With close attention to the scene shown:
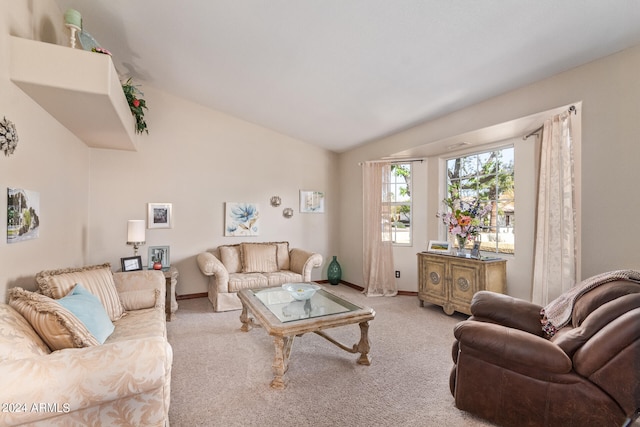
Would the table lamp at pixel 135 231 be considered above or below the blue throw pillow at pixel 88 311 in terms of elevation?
above

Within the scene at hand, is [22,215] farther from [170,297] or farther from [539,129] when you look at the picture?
[539,129]

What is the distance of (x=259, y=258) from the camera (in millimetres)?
4562

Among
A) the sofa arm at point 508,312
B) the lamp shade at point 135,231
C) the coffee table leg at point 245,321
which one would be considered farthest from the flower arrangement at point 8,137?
the sofa arm at point 508,312

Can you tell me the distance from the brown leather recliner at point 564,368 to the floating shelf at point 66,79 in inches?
119

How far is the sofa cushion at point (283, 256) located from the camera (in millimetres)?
4762

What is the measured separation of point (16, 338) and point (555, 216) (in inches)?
153

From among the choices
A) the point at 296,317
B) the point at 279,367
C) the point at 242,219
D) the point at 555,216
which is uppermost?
the point at 555,216

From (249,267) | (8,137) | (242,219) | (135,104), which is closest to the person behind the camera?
(8,137)

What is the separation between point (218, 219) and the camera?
15.7 feet

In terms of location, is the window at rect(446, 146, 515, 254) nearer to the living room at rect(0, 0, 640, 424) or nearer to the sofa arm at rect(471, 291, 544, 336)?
the living room at rect(0, 0, 640, 424)

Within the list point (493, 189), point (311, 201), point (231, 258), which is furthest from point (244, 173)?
point (493, 189)

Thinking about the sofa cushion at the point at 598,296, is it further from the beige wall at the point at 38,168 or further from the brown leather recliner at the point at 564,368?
the beige wall at the point at 38,168

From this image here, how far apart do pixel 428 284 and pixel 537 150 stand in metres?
2.02

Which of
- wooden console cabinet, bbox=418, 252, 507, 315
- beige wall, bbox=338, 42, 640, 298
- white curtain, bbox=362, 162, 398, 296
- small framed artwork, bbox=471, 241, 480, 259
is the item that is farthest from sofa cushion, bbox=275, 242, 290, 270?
beige wall, bbox=338, 42, 640, 298
